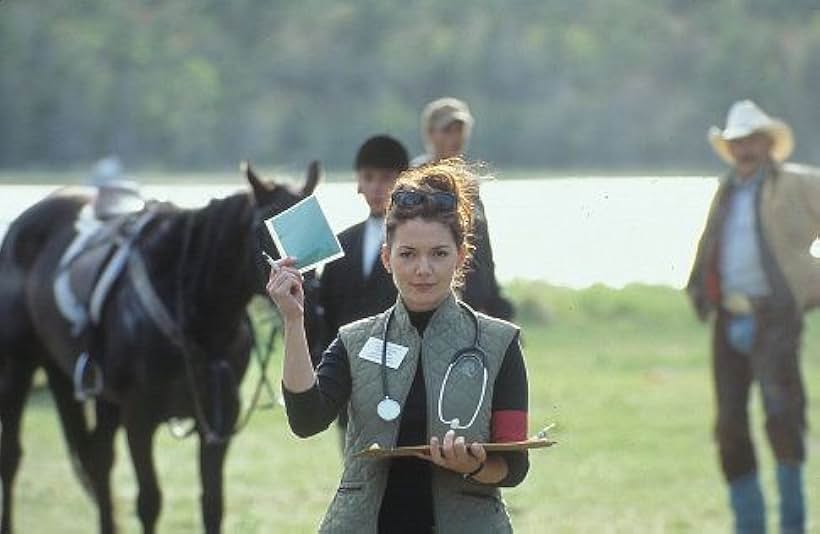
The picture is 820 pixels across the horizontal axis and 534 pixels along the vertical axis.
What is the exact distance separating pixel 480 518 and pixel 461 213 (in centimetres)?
55

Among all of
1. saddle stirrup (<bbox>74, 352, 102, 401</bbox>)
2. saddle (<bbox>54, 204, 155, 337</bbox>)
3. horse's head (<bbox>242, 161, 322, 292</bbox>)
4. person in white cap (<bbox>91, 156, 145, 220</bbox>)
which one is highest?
horse's head (<bbox>242, 161, 322, 292</bbox>)

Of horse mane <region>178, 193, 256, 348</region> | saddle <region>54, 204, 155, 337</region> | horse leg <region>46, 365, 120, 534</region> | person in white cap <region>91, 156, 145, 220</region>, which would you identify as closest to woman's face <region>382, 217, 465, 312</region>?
horse mane <region>178, 193, 256, 348</region>

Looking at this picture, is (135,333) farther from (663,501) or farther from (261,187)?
(663,501)

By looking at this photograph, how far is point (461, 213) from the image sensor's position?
425cm

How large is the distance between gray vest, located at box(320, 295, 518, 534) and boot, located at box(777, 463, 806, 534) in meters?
5.29

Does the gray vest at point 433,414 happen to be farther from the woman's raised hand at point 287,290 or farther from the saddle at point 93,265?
the saddle at point 93,265

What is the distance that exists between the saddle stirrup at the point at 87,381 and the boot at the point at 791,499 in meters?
2.73

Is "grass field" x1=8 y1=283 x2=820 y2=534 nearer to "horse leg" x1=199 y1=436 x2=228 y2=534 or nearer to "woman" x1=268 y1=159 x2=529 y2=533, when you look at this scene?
"horse leg" x1=199 y1=436 x2=228 y2=534

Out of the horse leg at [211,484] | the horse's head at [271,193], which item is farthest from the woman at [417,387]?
the horse leg at [211,484]

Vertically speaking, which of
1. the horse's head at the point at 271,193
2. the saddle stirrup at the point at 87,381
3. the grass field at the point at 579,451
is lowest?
the grass field at the point at 579,451

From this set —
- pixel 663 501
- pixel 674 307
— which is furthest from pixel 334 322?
pixel 674 307

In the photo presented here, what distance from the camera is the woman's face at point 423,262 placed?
13.6 ft

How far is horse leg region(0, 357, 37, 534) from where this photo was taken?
1029cm

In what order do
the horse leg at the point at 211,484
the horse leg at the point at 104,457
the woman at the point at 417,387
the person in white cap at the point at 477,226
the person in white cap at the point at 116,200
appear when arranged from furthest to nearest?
the person in white cap at the point at 116,200
the horse leg at the point at 104,457
the horse leg at the point at 211,484
the person in white cap at the point at 477,226
the woman at the point at 417,387
